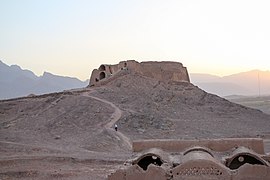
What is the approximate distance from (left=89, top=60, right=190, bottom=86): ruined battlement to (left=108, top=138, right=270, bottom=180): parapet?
111 ft

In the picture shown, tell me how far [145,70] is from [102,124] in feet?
55.0

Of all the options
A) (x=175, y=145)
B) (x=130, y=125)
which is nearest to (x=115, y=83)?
(x=130, y=125)

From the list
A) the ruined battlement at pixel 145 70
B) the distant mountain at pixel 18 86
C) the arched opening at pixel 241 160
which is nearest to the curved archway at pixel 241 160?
the arched opening at pixel 241 160

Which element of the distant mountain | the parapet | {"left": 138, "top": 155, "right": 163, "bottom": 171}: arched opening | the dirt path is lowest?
the distant mountain

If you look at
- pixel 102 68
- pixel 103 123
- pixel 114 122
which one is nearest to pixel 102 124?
pixel 103 123

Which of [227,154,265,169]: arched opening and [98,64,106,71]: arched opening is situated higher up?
[98,64,106,71]: arched opening

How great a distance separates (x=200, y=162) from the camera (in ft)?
32.4

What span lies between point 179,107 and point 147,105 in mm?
3179

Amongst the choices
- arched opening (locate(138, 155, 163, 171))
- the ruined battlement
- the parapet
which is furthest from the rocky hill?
the parapet

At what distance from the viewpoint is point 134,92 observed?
41094mm

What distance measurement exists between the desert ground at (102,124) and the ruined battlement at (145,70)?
3.33 m

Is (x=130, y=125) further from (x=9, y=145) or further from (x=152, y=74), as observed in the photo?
(x=152, y=74)

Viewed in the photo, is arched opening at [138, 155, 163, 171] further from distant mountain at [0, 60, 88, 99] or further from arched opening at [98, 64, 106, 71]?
distant mountain at [0, 60, 88, 99]

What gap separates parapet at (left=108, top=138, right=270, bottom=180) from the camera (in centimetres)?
984
